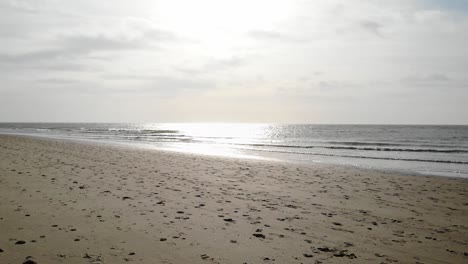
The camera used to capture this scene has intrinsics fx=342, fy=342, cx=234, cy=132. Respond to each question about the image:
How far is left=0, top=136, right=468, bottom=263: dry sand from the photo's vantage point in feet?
17.9

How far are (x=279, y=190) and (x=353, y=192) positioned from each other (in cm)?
256

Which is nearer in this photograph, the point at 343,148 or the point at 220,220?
the point at 220,220

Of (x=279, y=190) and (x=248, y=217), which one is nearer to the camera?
(x=248, y=217)

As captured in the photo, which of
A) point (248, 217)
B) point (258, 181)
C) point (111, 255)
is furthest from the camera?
point (258, 181)

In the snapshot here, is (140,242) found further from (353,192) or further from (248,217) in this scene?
(353,192)

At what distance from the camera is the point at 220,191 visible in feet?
35.4

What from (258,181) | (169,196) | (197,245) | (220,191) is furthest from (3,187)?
(258,181)

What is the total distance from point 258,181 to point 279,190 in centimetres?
184

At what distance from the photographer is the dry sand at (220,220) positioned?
17.9 feet

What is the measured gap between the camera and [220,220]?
289 inches

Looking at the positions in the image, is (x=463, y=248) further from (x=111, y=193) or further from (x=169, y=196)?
(x=111, y=193)

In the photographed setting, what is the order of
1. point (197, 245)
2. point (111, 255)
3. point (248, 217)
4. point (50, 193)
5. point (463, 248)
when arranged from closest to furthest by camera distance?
point (111, 255) → point (197, 245) → point (463, 248) → point (248, 217) → point (50, 193)

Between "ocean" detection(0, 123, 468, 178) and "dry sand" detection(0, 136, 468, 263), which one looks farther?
"ocean" detection(0, 123, 468, 178)

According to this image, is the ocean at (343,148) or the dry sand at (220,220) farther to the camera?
the ocean at (343,148)
